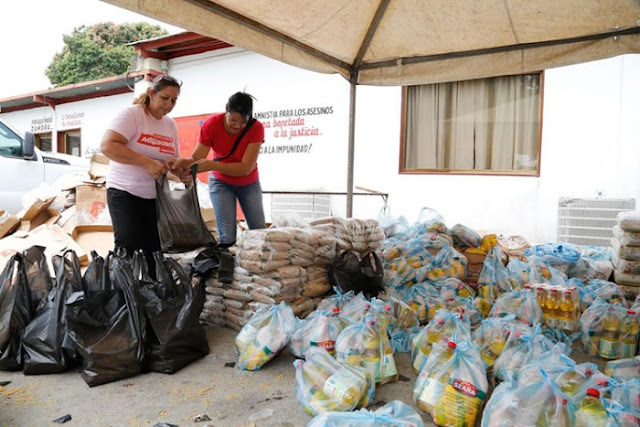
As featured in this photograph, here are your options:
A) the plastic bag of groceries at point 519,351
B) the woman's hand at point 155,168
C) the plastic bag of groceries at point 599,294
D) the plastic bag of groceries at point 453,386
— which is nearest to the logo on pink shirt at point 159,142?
the woman's hand at point 155,168

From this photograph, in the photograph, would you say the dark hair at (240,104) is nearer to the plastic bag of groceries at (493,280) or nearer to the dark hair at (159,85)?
the dark hair at (159,85)

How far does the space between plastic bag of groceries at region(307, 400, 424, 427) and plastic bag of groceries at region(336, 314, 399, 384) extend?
69 centimetres

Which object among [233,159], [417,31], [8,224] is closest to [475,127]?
[417,31]

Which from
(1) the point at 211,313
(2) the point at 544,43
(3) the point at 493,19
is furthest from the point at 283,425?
(2) the point at 544,43

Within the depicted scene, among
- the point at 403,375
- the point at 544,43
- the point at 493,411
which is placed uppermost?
the point at 544,43

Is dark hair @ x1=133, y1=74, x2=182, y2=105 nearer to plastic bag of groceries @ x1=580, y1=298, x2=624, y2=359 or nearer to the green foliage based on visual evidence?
plastic bag of groceries @ x1=580, y1=298, x2=624, y2=359

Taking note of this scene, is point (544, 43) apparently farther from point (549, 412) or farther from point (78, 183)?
point (78, 183)

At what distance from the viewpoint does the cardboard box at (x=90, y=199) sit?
591 cm

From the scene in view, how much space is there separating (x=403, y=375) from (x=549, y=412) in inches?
39.5

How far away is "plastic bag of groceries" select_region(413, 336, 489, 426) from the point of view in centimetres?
202

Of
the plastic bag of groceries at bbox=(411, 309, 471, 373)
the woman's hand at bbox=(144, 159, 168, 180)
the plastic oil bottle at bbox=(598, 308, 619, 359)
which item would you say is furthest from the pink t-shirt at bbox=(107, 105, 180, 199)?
the plastic oil bottle at bbox=(598, 308, 619, 359)

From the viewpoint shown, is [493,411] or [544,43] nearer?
[493,411]

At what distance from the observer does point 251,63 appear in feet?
30.9

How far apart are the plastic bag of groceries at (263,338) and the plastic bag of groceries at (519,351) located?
47.4 inches
